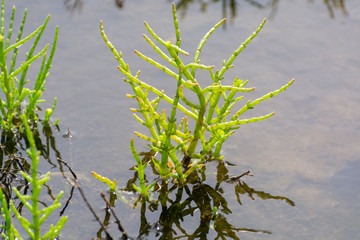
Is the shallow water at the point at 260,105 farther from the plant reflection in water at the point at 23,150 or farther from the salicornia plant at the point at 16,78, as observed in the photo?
the salicornia plant at the point at 16,78

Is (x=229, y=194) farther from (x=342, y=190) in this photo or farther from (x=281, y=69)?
(x=281, y=69)

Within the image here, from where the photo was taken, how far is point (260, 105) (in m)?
3.38

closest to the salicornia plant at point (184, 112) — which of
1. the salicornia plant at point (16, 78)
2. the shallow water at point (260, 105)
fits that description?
the shallow water at point (260, 105)

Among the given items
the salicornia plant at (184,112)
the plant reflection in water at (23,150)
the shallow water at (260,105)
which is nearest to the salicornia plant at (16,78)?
the plant reflection in water at (23,150)

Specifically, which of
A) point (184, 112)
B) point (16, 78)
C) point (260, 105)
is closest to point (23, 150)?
point (16, 78)

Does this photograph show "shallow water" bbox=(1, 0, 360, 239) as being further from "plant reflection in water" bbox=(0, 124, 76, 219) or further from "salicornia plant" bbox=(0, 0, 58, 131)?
"salicornia plant" bbox=(0, 0, 58, 131)

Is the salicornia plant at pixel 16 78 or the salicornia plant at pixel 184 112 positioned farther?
the salicornia plant at pixel 16 78

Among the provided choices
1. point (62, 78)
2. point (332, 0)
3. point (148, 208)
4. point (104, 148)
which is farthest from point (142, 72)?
point (332, 0)

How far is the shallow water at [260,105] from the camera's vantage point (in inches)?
102

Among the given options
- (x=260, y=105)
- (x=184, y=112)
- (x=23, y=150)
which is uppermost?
(x=23, y=150)

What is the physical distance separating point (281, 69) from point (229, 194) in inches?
53.4

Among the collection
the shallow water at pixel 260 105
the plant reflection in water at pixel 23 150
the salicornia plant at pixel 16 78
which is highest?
the salicornia plant at pixel 16 78

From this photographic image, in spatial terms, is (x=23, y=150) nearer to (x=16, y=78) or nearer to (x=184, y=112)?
(x=16, y=78)

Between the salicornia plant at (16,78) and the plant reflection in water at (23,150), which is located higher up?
the salicornia plant at (16,78)
